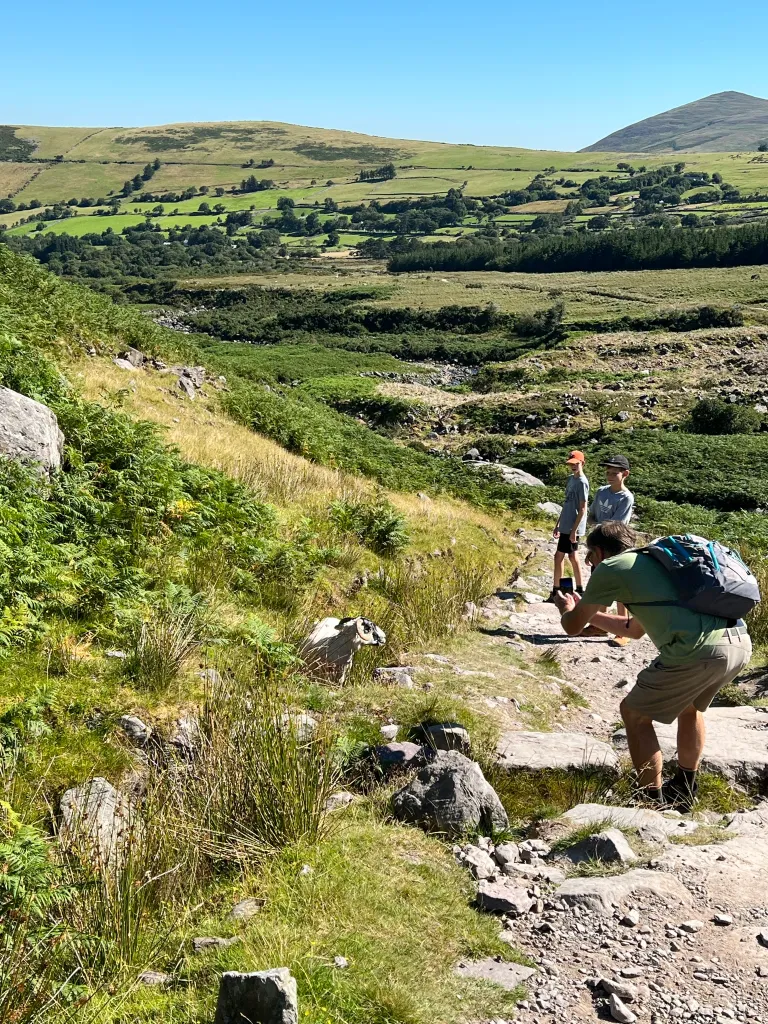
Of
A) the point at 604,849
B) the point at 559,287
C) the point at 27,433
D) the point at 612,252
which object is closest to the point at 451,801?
the point at 604,849

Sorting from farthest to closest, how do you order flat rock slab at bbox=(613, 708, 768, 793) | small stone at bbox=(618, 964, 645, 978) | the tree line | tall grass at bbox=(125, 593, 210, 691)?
1. the tree line
2. flat rock slab at bbox=(613, 708, 768, 793)
3. tall grass at bbox=(125, 593, 210, 691)
4. small stone at bbox=(618, 964, 645, 978)

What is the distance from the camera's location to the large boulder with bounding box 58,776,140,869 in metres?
3.45

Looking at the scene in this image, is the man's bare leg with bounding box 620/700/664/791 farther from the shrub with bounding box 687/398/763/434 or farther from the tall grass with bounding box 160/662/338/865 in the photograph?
the shrub with bounding box 687/398/763/434

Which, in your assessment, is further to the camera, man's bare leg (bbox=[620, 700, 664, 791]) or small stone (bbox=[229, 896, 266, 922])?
man's bare leg (bbox=[620, 700, 664, 791])

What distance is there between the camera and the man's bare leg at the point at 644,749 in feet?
16.9

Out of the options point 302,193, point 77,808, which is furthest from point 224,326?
point 302,193

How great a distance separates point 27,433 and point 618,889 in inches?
220

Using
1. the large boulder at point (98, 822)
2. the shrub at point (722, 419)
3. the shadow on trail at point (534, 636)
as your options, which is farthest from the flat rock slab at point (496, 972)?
the shrub at point (722, 419)

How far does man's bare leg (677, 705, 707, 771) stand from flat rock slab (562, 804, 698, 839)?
1.29ft

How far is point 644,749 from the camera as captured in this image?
519 cm

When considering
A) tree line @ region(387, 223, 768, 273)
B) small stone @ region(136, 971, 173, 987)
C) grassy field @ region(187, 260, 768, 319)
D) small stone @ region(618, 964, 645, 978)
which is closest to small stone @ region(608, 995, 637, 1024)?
small stone @ region(618, 964, 645, 978)

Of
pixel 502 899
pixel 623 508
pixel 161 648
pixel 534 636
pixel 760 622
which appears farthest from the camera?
pixel 623 508

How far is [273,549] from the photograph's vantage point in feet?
25.7

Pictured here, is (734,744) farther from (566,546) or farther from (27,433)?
(27,433)
